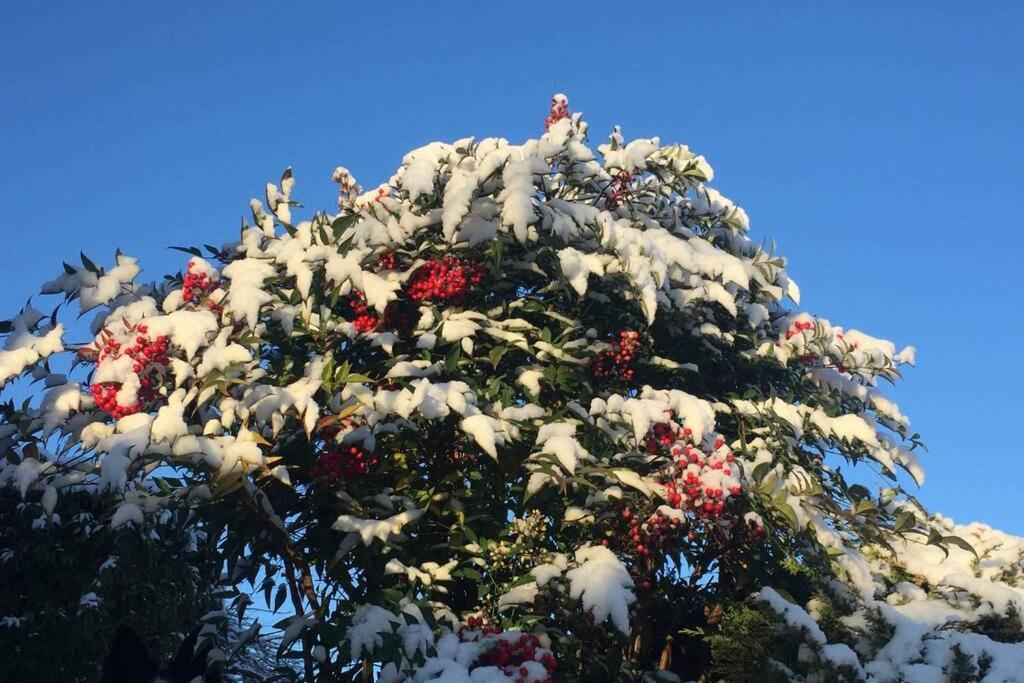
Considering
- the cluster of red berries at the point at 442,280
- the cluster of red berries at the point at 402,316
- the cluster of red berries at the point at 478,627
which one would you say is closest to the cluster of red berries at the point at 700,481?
the cluster of red berries at the point at 478,627

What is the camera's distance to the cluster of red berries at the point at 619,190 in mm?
7633

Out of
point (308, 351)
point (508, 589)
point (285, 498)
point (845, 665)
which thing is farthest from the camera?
point (308, 351)

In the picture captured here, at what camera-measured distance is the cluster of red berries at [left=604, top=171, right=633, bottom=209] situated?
301 inches

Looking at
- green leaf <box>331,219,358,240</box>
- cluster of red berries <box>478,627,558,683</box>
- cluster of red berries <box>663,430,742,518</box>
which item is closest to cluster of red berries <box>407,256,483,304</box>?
green leaf <box>331,219,358,240</box>

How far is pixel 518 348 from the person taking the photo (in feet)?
23.8

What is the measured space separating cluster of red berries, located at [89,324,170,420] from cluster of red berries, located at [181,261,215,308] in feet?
1.65

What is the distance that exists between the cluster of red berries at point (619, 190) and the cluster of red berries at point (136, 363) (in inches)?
127

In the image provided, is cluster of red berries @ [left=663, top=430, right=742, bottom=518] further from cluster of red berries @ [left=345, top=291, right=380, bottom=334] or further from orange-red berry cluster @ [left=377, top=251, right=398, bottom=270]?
orange-red berry cluster @ [left=377, top=251, right=398, bottom=270]

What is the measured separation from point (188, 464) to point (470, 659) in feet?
5.85

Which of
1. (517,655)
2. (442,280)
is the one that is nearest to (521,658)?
(517,655)

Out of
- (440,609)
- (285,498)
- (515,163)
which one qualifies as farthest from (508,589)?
(515,163)

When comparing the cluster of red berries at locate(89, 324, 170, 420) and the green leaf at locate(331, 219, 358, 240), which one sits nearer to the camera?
the cluster of red berries at locate(89, 324, 170, 420)

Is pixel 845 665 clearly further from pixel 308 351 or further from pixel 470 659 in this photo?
pixel 308 351

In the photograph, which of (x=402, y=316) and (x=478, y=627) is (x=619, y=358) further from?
(x=478, y=627)
